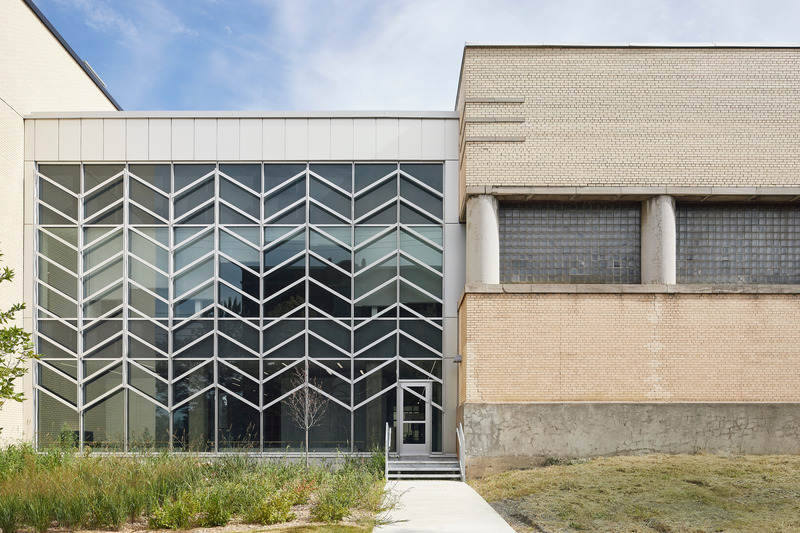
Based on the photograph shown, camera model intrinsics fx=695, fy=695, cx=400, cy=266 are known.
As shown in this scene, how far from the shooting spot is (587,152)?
2017 cm

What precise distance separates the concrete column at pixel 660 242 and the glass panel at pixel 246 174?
12212mm

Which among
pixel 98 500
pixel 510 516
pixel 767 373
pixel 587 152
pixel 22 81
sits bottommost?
pixel 510 516

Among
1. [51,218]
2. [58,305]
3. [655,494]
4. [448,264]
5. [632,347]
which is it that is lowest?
[655,494]

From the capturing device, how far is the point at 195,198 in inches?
894

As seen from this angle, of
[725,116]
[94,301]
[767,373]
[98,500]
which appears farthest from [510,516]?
[94,301]

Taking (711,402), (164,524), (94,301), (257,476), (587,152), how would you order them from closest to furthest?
(164,524) < (257,476) < (711,402) < (587,152) < (94,301)

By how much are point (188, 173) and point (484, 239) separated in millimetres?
10034

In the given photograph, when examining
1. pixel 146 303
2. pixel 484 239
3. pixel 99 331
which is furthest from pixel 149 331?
pixel 484 239

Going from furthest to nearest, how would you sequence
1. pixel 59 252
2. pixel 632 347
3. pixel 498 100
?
pixel 59 252 → pixel 498 100 → pixel 632 347

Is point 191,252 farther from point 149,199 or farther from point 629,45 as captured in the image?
point 629,45

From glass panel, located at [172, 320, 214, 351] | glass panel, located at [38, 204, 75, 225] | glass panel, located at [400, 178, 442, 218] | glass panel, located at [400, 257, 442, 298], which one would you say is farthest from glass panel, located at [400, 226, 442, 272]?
glass panel, located at [38, 204, 75, 225]

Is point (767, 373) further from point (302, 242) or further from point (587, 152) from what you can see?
point (302, 242)

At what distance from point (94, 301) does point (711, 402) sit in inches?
737

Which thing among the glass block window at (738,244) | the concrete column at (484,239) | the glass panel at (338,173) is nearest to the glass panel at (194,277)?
the glass panel at (338,173)
